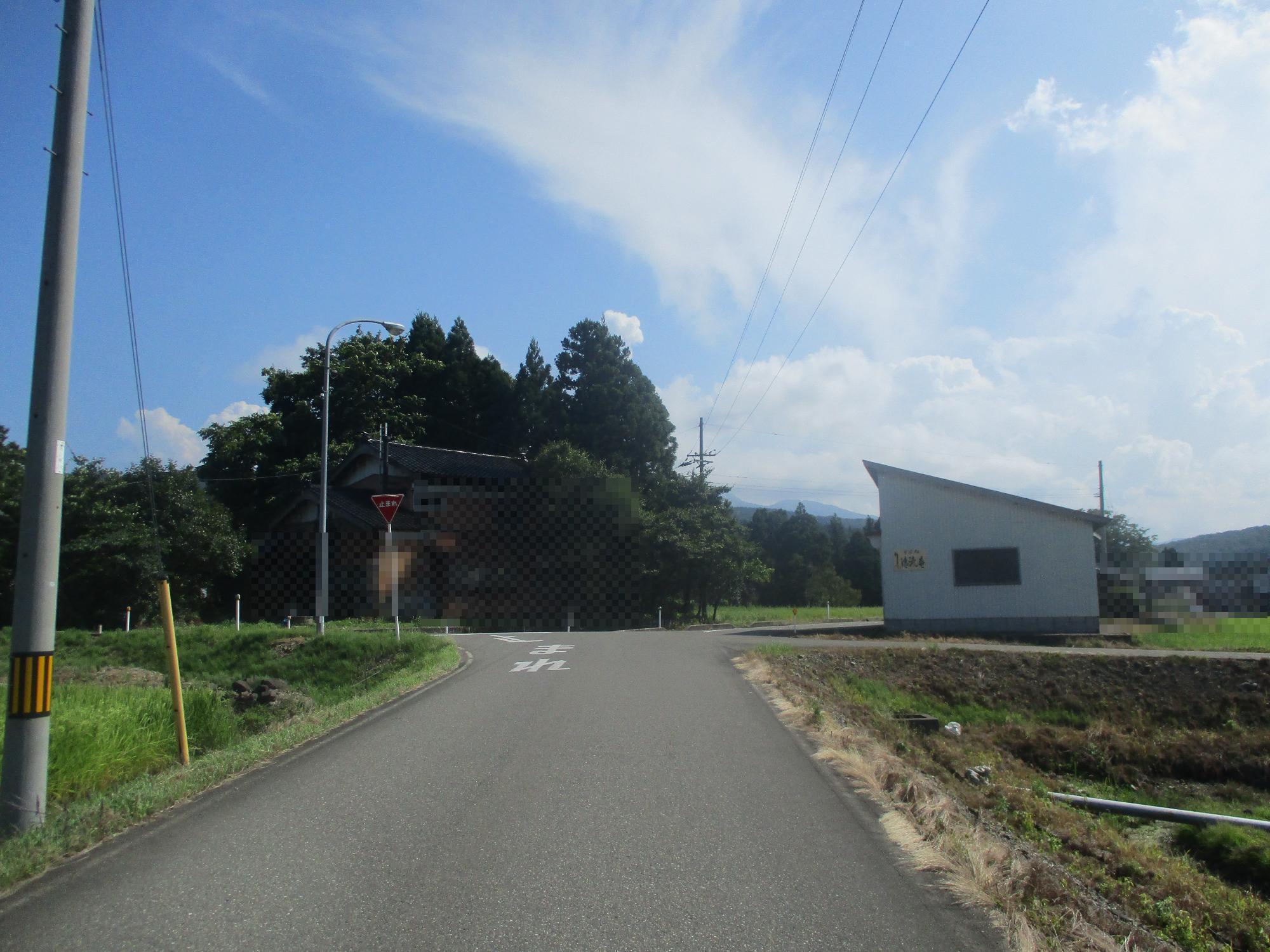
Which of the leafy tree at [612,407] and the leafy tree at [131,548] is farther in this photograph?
the leafy tree at [612,407]

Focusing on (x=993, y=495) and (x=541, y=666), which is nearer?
(x=541, y=666)

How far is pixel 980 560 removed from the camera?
84.0 ft

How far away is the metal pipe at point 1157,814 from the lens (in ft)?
34.9

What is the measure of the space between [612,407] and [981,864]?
41471 millimetres

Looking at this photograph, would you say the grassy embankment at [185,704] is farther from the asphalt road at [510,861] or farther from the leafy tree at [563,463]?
the leafy tree at [563,463]

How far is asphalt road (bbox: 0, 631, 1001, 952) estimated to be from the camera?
11.8 feet

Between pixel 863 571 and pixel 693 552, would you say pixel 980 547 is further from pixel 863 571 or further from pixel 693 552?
pixel 863 571

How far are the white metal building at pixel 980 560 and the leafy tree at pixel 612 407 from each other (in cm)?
1729

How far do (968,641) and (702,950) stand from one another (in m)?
22.2

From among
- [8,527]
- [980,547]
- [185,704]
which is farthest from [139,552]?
[980,547]

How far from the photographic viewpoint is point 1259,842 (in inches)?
382

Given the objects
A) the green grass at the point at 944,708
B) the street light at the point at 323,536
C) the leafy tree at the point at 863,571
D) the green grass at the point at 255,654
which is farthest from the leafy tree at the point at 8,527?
the leafy tree at the point at 863,571

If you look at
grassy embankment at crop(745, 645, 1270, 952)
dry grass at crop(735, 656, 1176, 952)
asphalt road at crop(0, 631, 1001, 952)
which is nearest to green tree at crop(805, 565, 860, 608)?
grassy embankment at crop(745, 645, 1270, 952)

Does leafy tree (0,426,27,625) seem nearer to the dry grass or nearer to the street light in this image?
the street light
